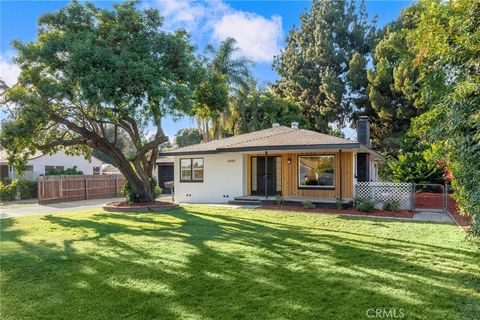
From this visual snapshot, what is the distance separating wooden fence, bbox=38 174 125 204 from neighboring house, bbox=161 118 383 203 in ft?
22.4

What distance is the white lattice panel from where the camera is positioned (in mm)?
12258

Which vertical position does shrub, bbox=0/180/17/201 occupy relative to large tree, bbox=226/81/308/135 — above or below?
below

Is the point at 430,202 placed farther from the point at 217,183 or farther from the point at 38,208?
the point at 38,208

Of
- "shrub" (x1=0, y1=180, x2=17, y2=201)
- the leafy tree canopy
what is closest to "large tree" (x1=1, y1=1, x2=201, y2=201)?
"shrub" (x1=0, y1=180, x2=17, y2=201)

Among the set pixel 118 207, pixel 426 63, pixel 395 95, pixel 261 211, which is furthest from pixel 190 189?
pixel 395 95

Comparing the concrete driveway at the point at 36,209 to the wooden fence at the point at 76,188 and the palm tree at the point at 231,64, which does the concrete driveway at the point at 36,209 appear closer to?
the wooden fence at the point at 76,188

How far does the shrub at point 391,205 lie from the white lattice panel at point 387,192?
270mm

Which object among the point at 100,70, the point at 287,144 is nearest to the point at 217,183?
the point at 287,144

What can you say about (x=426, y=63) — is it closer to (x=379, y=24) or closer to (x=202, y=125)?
(x=202, y=125)

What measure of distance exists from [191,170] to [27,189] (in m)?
11.7

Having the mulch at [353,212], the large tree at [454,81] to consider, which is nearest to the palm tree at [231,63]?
the mulch at [353,212]

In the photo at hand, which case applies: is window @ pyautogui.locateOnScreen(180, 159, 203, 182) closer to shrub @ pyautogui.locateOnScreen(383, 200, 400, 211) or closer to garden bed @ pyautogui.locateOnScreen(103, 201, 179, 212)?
garden bed @ pyautogui.locateOnScreen(103, 201, 179, 212)

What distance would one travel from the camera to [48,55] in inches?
431

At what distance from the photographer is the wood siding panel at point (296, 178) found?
1407 centimetres
